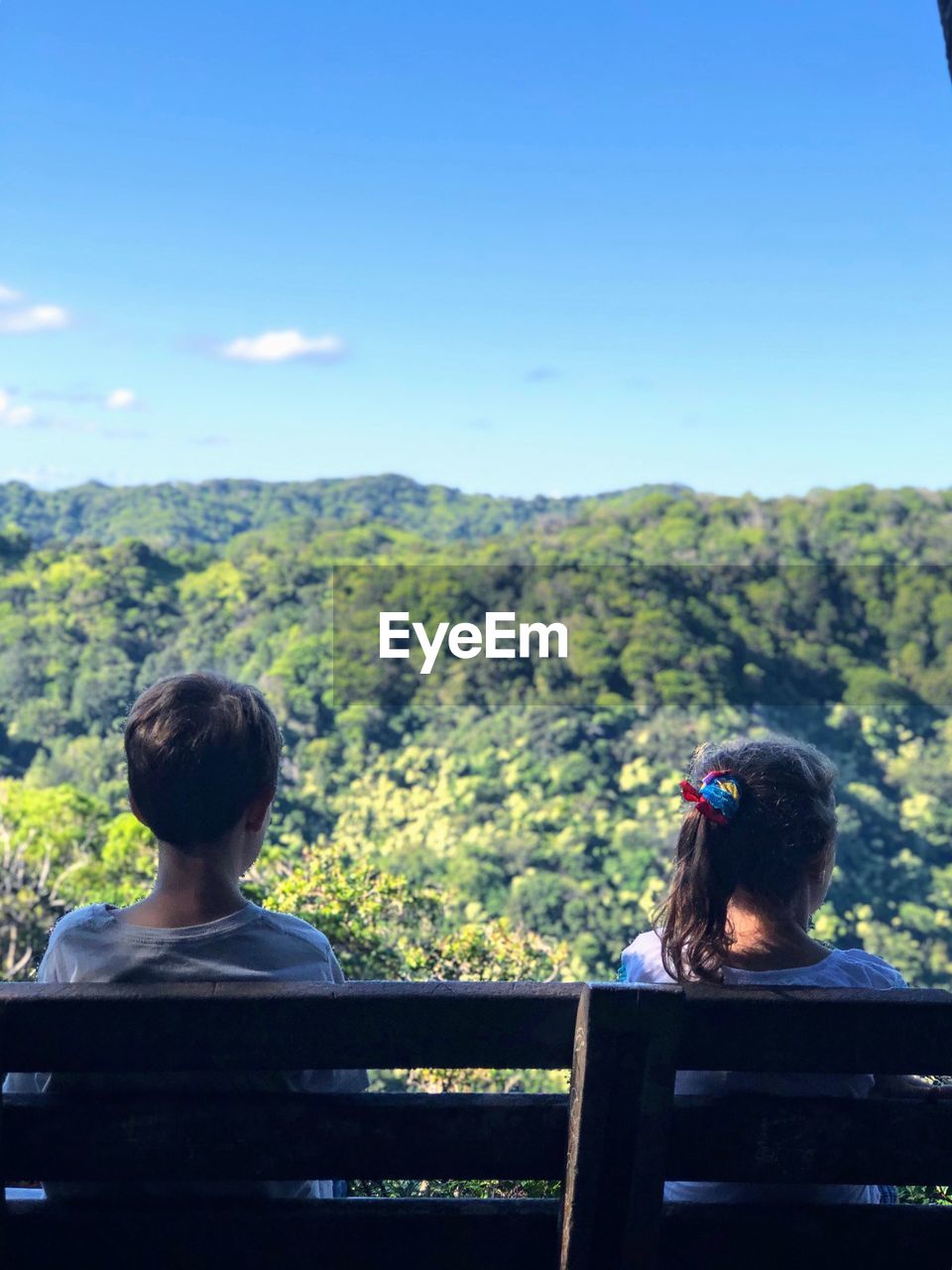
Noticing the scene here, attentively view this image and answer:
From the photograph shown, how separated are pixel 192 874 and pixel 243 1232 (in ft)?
1.06

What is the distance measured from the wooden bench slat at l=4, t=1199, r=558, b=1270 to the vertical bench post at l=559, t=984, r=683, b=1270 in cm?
9

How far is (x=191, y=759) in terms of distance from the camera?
48.6 inches

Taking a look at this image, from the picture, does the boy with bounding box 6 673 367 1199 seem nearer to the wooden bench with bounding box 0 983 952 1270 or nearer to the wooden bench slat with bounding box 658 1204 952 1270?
the wooden bench with bounding box 0 983 952 1270

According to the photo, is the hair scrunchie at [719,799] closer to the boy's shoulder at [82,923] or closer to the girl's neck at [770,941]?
the girl's neck at [770,941]

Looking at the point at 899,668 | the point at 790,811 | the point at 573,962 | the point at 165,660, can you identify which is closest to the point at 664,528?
the point at 899,668

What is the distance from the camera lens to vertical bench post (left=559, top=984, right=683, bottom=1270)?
0.98 meters

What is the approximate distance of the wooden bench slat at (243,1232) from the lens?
1064 millimetres

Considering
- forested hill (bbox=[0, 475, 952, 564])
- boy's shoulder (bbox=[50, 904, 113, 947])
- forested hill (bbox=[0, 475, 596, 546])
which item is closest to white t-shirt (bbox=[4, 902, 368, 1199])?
boy's shoulder (bbox=[50, 904, 113, 947])

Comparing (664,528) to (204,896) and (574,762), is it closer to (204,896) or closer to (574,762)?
(574,762)

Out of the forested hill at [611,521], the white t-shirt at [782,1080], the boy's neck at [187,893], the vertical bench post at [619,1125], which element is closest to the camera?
the vertical bench post at [619,1125]

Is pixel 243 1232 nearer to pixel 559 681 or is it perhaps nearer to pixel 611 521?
pixel 559 681

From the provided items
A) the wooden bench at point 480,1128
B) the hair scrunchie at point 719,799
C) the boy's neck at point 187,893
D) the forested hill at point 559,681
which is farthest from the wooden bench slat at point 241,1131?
the forested hill at point 559,681

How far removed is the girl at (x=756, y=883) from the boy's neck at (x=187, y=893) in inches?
16.7

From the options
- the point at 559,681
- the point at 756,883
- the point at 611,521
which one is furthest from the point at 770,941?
the point at 611,521
